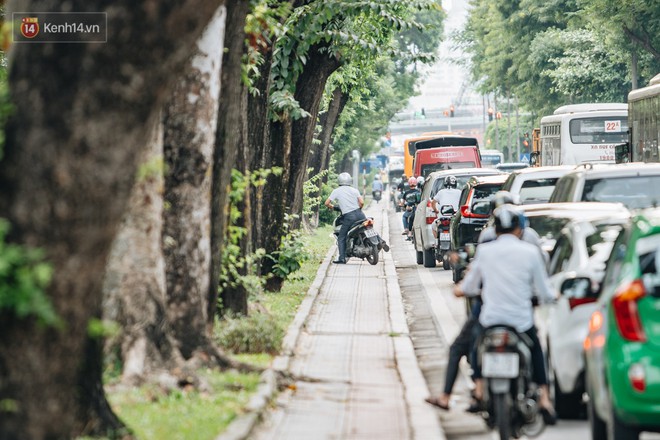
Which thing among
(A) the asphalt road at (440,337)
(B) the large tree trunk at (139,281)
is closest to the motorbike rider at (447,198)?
(A) the asphalt road at (440,337)

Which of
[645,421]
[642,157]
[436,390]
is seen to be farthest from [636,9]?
[645,421]

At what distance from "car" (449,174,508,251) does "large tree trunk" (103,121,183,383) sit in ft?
38.8

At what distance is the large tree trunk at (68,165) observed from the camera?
6.54 m

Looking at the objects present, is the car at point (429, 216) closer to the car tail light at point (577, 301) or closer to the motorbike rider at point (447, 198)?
the motorbike rider at point (447, 198)

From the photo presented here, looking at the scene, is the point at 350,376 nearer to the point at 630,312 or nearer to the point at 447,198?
the point at 630,312

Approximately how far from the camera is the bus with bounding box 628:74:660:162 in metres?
28.3

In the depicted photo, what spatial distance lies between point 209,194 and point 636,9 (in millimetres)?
31814

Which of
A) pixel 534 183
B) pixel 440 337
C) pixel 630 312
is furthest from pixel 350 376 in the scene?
pixel 534 183

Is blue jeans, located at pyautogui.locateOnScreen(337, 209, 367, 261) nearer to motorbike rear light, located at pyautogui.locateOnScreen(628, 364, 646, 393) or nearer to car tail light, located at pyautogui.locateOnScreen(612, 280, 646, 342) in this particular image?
car tail light, located at pyautogui.locateOnScreen(612, 280, 646, 342)

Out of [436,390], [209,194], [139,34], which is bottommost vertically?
[436,390]

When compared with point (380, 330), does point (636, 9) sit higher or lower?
higher

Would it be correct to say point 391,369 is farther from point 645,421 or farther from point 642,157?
point 642,157

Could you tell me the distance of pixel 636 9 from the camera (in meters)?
41.7

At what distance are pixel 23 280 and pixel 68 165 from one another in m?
0.56
